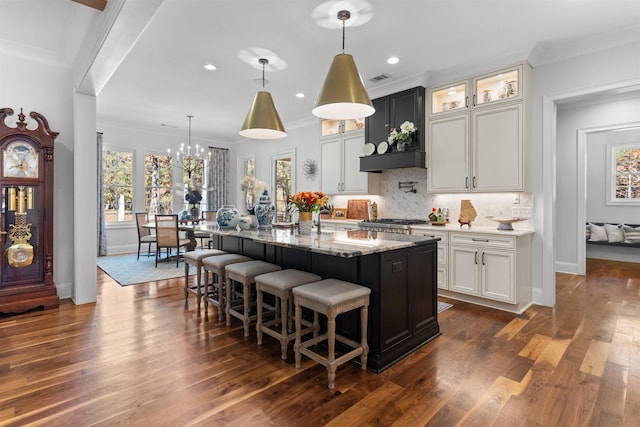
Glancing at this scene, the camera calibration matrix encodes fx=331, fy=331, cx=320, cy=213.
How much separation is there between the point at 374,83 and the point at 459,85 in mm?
1182

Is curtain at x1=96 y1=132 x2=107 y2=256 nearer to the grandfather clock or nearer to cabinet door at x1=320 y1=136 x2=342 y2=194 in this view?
the grandfather clock

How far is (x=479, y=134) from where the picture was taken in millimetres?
4215

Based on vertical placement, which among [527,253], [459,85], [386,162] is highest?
[459,85]

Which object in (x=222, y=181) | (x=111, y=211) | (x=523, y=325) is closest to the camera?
(x=523, y=325)

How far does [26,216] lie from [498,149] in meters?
5.54

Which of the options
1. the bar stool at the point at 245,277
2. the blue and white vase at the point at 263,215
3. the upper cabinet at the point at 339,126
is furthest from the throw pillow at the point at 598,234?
the bar stool at the point at 245,277

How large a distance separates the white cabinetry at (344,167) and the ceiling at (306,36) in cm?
106

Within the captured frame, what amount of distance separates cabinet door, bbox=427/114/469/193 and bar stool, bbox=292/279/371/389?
106 inches

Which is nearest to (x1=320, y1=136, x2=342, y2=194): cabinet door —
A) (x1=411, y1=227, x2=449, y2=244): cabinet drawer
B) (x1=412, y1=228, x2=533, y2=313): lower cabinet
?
(x1=411, y1=227, x2=449, y2=244): cabinet drawer

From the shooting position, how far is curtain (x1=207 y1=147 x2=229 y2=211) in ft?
29.0

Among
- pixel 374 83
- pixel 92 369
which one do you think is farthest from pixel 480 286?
pixel 92 369

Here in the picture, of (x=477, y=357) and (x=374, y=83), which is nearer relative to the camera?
(x=477, y=357)

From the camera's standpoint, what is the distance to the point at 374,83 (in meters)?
4.91

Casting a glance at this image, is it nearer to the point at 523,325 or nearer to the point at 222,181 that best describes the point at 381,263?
the point at 523,325
